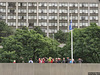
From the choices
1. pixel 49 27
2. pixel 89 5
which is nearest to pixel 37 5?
pixel 49 27

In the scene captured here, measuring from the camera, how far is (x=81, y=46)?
54.2 metres

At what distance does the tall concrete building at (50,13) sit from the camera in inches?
4171

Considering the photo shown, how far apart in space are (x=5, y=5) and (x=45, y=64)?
81.0 metres

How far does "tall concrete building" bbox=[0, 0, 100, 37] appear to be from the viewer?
10594cm

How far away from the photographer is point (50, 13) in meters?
106
